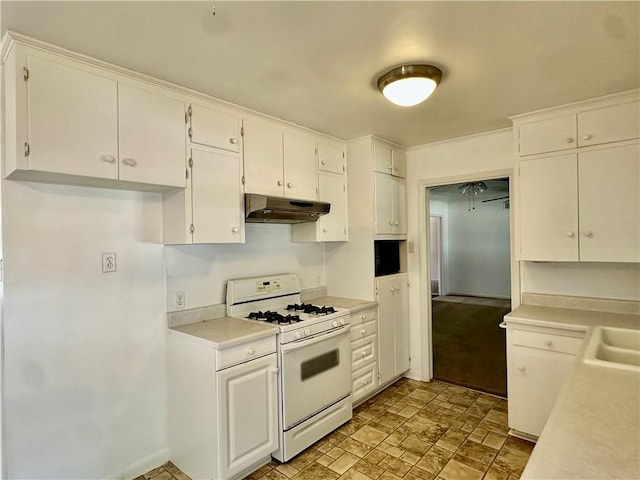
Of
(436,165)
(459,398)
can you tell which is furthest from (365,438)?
(436,165)

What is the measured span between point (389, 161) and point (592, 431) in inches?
113

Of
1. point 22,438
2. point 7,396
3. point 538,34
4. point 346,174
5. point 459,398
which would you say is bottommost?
point 459,398

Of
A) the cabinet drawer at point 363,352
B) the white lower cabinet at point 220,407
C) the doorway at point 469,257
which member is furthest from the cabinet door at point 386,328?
the doorway at point 469,257

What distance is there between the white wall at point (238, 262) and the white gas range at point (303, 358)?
12cm

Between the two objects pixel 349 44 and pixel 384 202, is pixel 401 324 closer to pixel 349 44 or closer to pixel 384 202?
pixel 384 202

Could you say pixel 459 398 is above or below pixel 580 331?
below

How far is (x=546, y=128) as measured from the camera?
105 inches

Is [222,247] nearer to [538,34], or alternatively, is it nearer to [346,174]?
[346,174]

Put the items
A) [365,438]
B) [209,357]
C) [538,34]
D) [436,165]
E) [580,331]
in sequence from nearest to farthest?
1. [538,34]
2. [209,357]
3. [580,331]
4. [365,438]
5. [436,165]

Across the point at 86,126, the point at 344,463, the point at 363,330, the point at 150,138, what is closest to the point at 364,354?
the point at 363,330

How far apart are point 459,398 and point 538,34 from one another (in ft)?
9.70

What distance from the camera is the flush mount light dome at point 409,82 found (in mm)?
1948

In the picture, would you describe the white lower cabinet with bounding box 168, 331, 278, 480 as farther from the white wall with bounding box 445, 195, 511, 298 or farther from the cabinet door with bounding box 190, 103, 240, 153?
the white wall with bounding box 445, 195, 511, 298

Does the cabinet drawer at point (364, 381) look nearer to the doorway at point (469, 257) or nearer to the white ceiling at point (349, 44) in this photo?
the white ceiling at point (349, 44)
